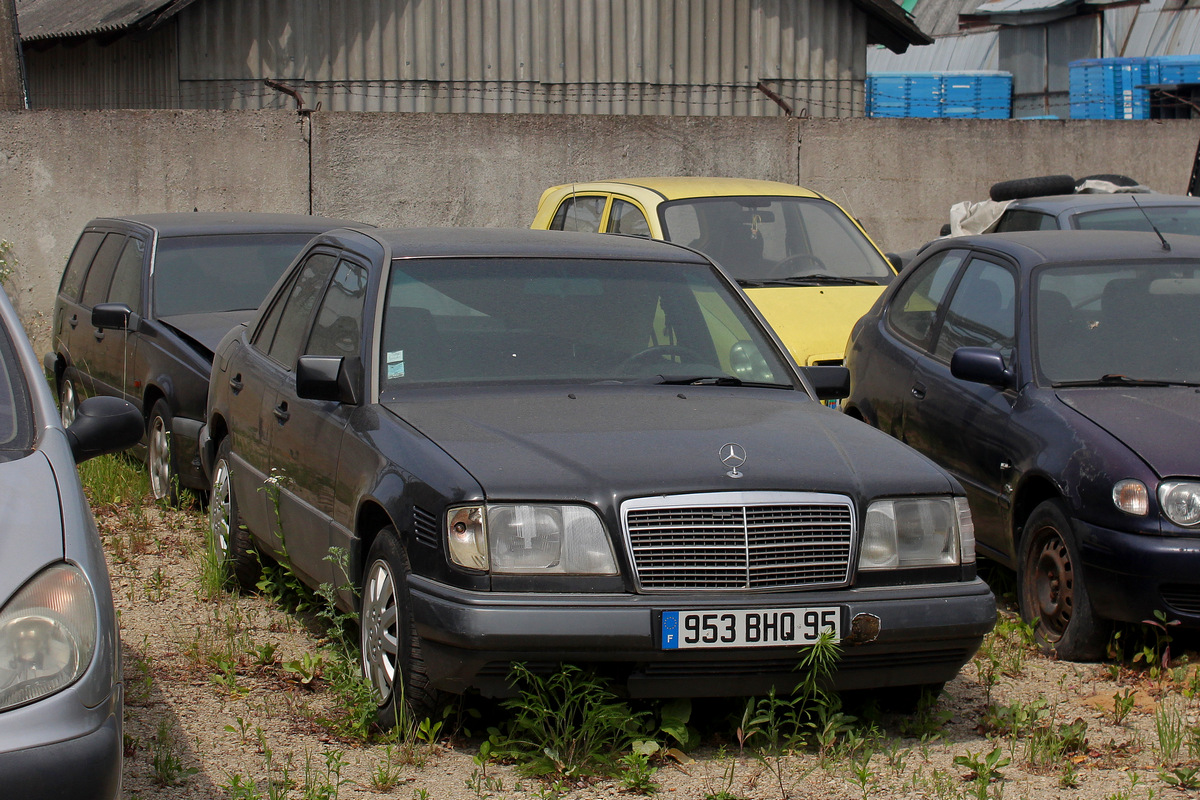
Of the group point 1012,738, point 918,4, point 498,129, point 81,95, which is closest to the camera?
point 1012,738

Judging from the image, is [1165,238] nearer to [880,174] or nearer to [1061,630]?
[1061,630]

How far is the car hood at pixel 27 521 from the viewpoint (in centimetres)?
304

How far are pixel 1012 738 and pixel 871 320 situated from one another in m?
3.49

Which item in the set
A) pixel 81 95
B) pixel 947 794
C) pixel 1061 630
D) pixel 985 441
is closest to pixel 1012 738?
pixel 947 794

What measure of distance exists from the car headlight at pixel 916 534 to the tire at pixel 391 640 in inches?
52.1

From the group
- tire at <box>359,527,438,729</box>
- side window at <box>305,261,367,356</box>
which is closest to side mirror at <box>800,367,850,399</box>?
side window at <box>305,261,367,356</box>

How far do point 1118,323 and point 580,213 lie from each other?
5.25m

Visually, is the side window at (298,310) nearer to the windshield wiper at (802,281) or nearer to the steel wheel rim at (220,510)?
the steel wheel rim at (220,510)

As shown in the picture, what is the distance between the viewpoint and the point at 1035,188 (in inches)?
451

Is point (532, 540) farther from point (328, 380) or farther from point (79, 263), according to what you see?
point (79, 263)

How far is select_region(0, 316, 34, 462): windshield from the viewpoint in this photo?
3646 millimetres

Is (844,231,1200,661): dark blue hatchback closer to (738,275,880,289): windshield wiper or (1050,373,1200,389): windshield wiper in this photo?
(1050,373,1200,389): windshield wiper

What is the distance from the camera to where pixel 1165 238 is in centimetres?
673

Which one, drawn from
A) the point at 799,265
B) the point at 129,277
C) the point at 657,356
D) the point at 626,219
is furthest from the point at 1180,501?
the point at 129,277
